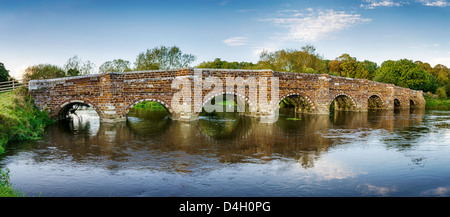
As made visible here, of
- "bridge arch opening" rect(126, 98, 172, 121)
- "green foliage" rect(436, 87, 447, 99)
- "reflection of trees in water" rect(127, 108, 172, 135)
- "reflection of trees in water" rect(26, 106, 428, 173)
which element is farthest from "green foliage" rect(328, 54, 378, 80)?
"reflection of trees in water" rect(26, 106, 428, 173)

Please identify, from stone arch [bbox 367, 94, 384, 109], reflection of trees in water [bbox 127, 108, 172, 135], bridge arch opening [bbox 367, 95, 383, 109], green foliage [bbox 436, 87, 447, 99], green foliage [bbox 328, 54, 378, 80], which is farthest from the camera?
green foliage [bbox 328, 54, 378, 80]

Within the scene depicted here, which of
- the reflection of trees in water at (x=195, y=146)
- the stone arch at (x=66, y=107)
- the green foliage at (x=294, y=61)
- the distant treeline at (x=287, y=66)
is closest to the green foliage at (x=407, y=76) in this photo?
the distant treeline at (x=287, y=66)

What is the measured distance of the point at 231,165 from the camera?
27.7 feet

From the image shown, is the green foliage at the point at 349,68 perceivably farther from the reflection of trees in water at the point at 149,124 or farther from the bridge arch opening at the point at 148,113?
the reflection of trees in water at the point at 149,124

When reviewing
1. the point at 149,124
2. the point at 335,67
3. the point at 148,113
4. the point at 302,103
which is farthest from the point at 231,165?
the point at 335,67

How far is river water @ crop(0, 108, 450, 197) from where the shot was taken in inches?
255

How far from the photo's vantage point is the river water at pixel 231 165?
6488 mm

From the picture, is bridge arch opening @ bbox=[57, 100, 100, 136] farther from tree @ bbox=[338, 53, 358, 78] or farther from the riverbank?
tree @ bbox=[338, 53, 358, 78]

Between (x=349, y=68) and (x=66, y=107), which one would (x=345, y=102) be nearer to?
(x=66, y=107)

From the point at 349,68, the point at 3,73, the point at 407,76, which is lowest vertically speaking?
the point at 3,73

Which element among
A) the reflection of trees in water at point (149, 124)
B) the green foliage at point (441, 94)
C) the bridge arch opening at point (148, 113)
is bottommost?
the reflection of trees in water at point (149, 124)

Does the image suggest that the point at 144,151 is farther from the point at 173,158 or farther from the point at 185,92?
the point at 185,92

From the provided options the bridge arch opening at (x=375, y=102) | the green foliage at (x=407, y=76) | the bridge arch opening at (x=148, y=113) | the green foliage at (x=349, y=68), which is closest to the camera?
the bridge arch opening at (x=148, y=113)
